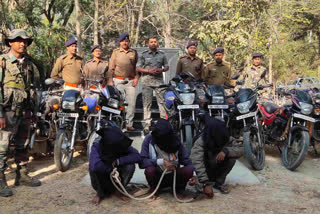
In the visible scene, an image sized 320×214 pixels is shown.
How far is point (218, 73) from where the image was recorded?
676 centimetres

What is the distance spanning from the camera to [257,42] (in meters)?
8.64

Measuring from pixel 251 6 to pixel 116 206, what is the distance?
6857 millimetres

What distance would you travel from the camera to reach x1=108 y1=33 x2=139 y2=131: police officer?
649cm

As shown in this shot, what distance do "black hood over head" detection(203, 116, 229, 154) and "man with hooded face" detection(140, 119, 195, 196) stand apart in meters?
0.34

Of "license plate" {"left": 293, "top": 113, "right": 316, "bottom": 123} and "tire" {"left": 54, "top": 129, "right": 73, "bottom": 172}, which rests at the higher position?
"license plate" {"left": 293, "top": 113, "right": 316, "bottom": 123}

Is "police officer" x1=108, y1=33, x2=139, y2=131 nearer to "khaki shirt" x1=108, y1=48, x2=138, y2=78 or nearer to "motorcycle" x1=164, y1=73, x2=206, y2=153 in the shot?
"khaki shirt" x1=108, y1=48, x2=138, y2=78

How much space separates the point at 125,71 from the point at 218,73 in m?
1.97

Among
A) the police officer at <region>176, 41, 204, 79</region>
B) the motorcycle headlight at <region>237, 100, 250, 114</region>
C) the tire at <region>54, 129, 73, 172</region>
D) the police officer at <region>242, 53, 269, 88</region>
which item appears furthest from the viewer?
the police officer at <region>242, 53, 269, 88</region>

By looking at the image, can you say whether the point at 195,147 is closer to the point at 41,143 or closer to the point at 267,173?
the point at 267,173

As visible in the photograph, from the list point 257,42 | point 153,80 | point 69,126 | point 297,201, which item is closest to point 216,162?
point 297,201

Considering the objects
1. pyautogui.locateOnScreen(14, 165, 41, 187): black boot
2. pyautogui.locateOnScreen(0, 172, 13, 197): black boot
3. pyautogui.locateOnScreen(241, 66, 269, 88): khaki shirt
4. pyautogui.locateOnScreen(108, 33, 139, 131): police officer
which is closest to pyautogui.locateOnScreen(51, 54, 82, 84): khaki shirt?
pyautogui.locateOnScreen(108, 33, 139, 131): police officer

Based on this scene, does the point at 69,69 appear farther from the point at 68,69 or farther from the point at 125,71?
the point at 125,71

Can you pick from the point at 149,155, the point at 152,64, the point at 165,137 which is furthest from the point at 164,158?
the point at 152,64

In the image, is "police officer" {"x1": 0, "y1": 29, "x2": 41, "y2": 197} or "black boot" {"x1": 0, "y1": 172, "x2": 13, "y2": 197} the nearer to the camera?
"black boot" {"x1": 0, "y1": 172, "x2": 13, "y2": 197}
